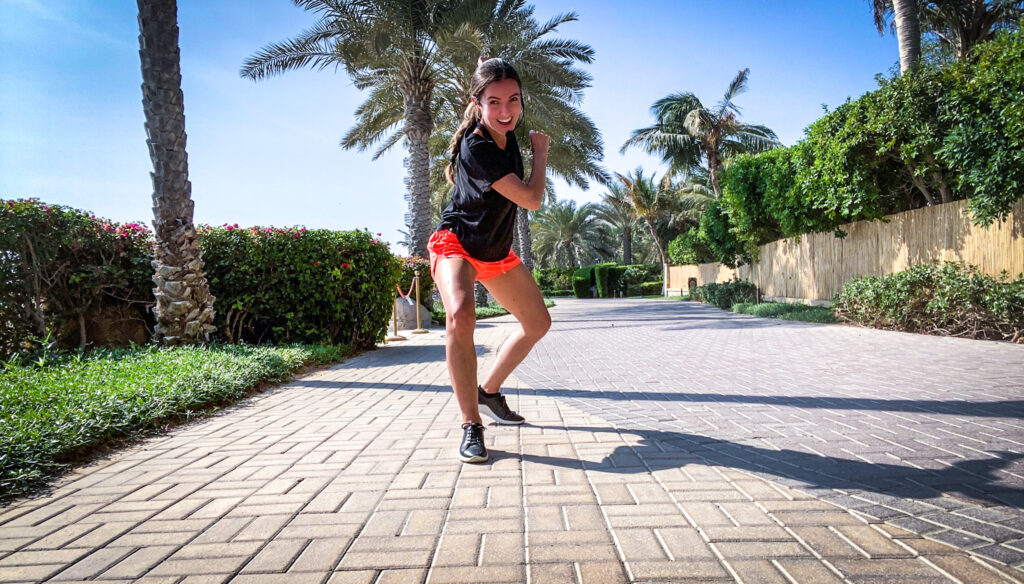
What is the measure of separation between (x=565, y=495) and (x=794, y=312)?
11.9 metres

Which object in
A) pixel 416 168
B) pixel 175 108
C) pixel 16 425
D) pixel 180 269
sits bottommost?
pixel 16 425

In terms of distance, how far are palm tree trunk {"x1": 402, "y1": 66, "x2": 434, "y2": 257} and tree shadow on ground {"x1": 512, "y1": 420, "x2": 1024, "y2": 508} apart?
473 inches

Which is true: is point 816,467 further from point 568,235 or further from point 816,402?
point 568,235

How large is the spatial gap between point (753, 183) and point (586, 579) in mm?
15602

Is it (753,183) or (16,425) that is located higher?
(753,183)

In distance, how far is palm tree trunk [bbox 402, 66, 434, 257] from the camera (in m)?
14.4

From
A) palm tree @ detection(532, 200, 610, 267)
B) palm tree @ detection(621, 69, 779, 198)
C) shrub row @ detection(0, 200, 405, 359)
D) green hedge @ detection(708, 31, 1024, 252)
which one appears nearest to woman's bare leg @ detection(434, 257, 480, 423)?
shrub row @ detection(0, 200, 405, 359)

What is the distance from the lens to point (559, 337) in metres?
9.86

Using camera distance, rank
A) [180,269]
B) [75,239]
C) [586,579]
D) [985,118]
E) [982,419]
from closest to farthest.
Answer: [586,579] → [982,419] → [75,239] → [180,269] → [985,118]

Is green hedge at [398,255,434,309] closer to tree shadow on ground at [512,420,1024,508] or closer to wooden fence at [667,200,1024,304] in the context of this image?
wooden fence at [667,200,1024,304]

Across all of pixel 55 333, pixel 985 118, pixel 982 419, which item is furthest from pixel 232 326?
pixel 985 118

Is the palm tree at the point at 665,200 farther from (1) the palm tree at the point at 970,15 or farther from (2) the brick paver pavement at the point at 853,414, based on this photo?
(2) the brick paver pavement at the point at 853,414

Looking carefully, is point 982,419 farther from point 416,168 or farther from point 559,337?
point 416,168

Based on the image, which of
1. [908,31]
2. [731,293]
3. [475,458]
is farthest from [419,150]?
[475,458]
